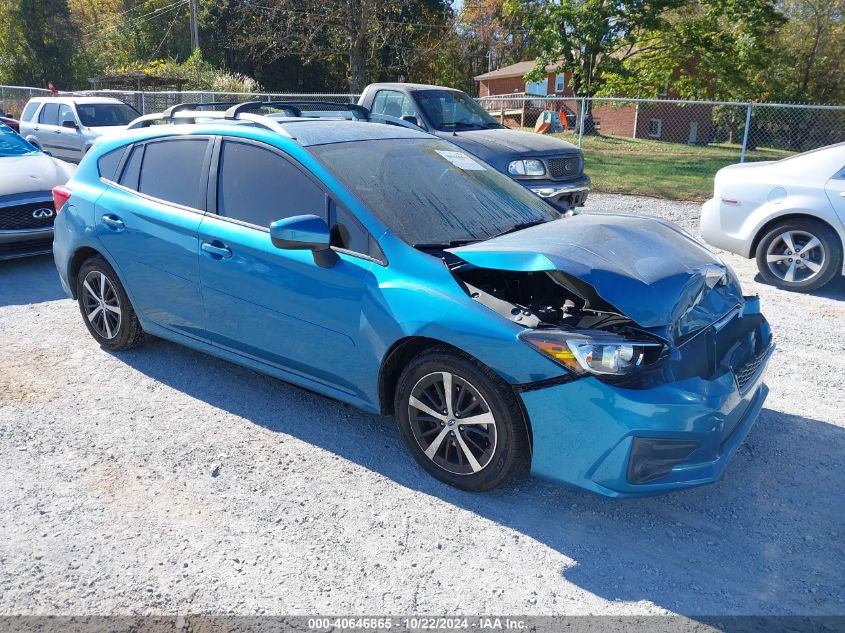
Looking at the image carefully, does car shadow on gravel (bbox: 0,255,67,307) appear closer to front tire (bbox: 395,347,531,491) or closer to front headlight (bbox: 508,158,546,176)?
front tire (bbox: 395,347,531,491)

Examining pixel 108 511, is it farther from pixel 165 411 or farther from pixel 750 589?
pixel 750 589

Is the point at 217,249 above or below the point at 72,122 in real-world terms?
below

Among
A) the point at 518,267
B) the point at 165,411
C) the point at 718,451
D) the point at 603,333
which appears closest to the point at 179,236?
the point at 165,411

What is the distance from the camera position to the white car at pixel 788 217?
6742mm

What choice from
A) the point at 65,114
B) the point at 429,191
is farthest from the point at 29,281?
the point at 65,114

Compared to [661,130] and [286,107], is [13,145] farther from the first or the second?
[661,130]

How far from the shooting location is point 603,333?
122 inches

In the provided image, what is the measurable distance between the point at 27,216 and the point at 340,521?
6201mm

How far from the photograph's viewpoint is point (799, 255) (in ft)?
22.8

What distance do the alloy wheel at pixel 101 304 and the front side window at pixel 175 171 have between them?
Result: 804 millimetres

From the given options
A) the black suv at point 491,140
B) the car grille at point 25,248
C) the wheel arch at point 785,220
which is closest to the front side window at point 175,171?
the car grille at point 25,248

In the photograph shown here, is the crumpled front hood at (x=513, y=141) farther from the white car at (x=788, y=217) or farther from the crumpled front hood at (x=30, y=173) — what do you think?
the crumpled front hood at (x=30, y=173)

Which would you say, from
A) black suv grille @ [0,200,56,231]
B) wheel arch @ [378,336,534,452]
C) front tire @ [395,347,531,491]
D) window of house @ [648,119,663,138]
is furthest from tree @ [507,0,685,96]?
front tire @ [395,347,531,491]

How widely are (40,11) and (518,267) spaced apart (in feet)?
153
